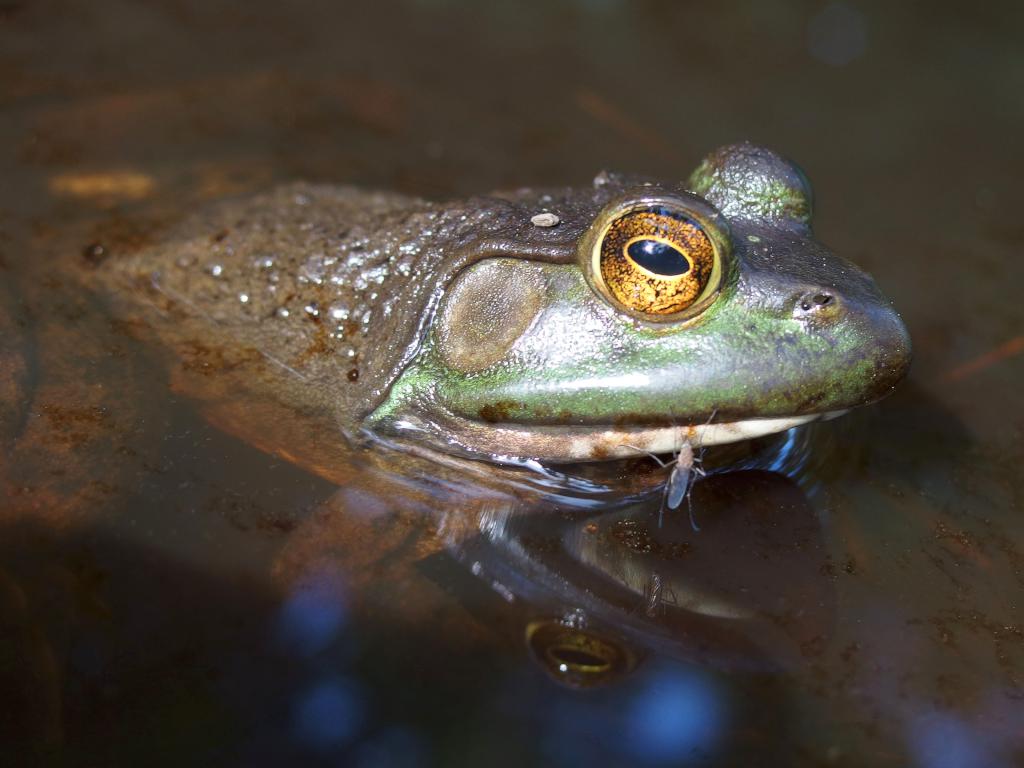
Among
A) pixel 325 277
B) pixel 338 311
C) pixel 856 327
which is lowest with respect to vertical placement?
pixel 338 311

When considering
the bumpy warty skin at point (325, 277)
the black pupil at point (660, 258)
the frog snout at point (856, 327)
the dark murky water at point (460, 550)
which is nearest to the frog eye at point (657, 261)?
the black pupil at point (660, 258)

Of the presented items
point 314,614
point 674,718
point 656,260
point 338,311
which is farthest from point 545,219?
point 674,718

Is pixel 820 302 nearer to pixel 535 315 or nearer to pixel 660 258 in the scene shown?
pixel 660 258

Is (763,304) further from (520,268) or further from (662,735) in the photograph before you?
(662,735)

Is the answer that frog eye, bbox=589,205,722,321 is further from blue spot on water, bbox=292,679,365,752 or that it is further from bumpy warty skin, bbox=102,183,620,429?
blue spot on water, bbox=292,679,365,752

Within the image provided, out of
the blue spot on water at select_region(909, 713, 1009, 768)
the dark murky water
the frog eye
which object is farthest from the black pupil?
the blue spot on water at select_region(909, 713, 1009, 768)

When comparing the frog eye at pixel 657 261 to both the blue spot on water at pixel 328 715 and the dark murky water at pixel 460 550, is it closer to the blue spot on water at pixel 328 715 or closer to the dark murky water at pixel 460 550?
the dark murky water at pixel 460 550

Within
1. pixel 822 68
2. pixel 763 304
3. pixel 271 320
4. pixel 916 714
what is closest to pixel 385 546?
pixel 271 320
